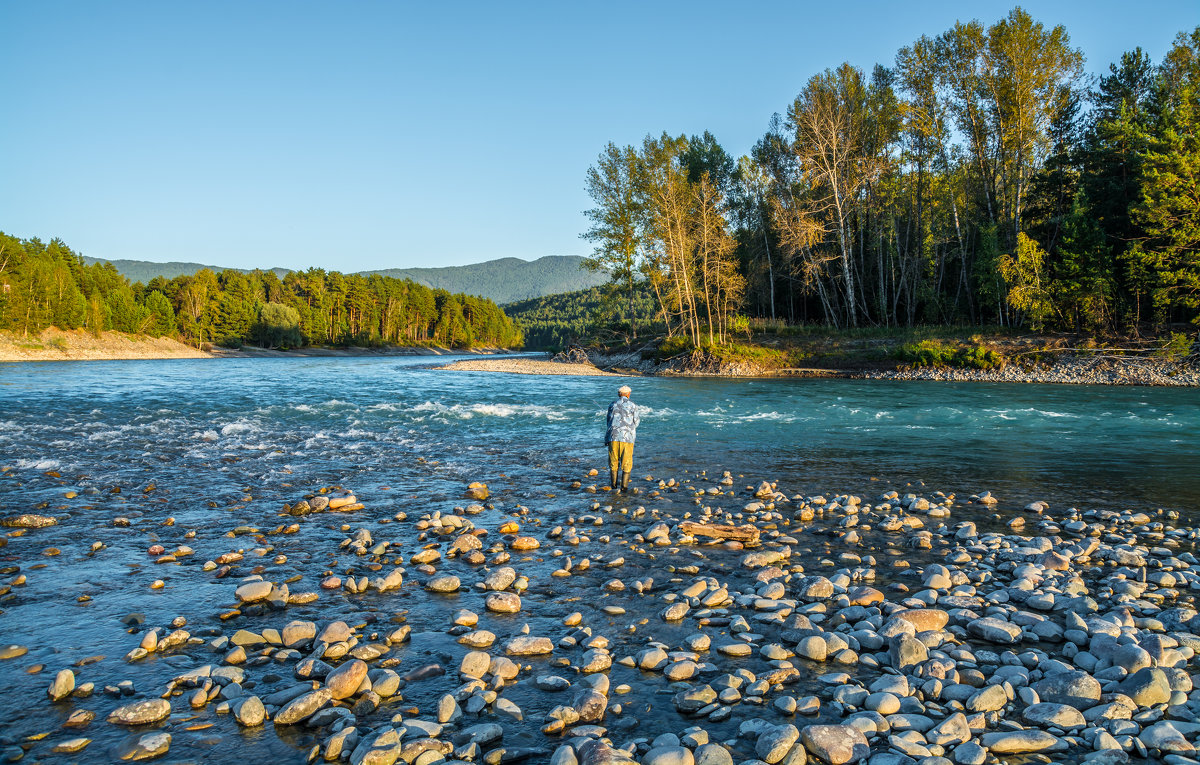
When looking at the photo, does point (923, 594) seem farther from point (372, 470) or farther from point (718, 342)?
point (718, 342)

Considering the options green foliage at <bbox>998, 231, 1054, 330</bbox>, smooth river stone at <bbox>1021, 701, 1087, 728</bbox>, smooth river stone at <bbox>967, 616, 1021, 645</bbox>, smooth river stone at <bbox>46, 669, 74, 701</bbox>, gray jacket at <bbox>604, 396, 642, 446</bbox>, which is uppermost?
green foliage at <bbox>998, 231, 1054, 330</bbox>

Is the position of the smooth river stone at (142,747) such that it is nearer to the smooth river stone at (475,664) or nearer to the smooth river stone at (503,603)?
the smooth river stone at (475,664)

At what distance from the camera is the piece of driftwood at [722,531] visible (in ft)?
28.7

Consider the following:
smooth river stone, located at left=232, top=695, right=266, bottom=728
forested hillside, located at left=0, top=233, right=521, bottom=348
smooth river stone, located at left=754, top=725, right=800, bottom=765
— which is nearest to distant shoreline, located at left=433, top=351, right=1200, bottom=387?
smooth river stone, located at left=754, top=725, right=800, bottom=765

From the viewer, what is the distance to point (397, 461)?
1458 centimetres

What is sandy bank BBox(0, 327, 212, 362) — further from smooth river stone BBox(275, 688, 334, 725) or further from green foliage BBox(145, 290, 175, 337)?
smooth river stone BBox(275, 688, 334, 725)

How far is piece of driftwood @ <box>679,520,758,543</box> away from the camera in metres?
8.73

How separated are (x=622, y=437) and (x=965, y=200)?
48.4 meters

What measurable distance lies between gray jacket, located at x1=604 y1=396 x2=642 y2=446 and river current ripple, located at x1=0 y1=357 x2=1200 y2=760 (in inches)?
54.8

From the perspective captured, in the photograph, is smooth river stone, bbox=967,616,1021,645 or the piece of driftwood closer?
smooth river stone, bbox=967,616,1021,645

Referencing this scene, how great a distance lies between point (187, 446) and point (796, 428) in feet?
58.3

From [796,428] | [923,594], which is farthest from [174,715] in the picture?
[796,428]

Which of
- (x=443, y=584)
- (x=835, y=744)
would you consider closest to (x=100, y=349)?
(x=443, y=584)

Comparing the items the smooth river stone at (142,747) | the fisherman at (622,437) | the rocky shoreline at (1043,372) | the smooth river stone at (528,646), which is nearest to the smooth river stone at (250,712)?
the smooth river stone at (142,747)
